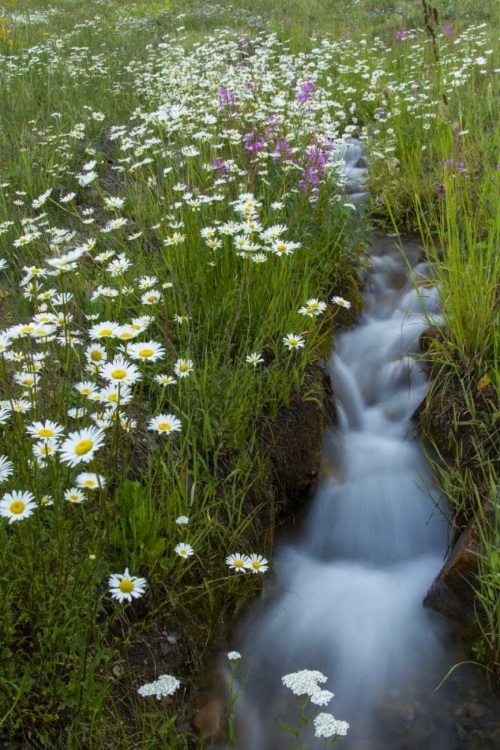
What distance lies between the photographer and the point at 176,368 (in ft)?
8.18

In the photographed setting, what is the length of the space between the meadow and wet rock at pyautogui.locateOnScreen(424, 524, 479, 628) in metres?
0.09

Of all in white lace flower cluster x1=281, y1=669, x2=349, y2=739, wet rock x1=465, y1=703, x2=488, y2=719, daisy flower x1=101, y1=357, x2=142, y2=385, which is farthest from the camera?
wet rock x1=465, y1=703, x2=488, y2=719

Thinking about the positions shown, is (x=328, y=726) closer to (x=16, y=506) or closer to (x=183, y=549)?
(x=183, y=549)

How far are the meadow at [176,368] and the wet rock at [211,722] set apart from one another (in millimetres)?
62

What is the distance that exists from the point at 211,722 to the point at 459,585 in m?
1.06

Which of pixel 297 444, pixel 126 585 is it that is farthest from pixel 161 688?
pixel 297 444

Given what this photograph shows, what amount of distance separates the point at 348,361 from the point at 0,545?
259cm

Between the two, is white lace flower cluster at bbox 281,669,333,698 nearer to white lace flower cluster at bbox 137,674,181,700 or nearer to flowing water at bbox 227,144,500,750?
white lace flower cluster at bbox 137,674,181,700

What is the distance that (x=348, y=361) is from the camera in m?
3.96

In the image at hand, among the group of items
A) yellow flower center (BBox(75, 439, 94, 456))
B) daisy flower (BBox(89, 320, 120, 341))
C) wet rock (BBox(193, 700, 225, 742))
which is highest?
daisy flower (BBox(89, 320, 120, 341))

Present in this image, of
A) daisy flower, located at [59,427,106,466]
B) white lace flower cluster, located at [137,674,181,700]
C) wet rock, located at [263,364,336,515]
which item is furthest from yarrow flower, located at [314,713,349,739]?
wet rock, located at [263,364,336,515]

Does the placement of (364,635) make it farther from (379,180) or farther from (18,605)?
(379,180)

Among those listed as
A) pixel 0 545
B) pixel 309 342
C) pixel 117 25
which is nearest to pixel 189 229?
pixel 309 342

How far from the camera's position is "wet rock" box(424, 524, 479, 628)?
2.50 meters
